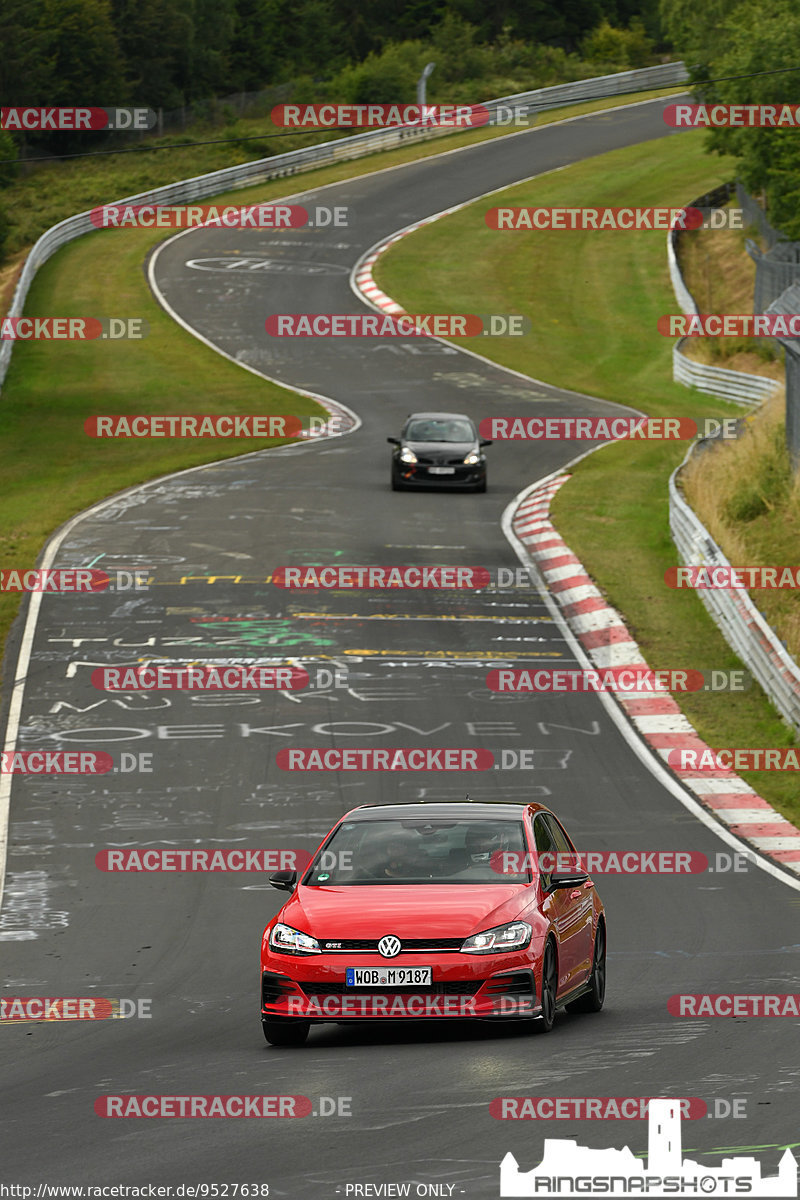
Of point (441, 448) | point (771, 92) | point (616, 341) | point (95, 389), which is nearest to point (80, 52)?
point (616, 341)

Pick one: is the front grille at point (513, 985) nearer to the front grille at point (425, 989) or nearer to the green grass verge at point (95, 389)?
the front grille at point (425, 989)

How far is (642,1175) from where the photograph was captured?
6.67m

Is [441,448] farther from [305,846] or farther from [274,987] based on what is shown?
[274,987]

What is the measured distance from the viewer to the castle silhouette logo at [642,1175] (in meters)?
6.49

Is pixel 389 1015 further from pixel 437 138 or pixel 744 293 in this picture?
pixel 437 138

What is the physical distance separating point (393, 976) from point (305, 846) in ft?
21.2

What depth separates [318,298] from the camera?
5659 cm

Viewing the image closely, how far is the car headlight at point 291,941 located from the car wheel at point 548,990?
123cm

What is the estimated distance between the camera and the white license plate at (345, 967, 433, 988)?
9453mm

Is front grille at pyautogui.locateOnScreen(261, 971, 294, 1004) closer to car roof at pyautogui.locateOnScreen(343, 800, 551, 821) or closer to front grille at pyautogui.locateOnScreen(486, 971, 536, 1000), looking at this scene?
front grille at pyautogui.locateOnScreen(486, 971, 536, 1000)

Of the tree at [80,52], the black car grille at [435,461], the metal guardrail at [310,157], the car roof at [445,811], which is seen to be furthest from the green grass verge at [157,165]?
the car roof at [445,811]

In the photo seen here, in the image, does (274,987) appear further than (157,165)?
No

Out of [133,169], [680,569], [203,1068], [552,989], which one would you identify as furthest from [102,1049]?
[133,169]

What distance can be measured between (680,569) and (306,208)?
46143 mm
